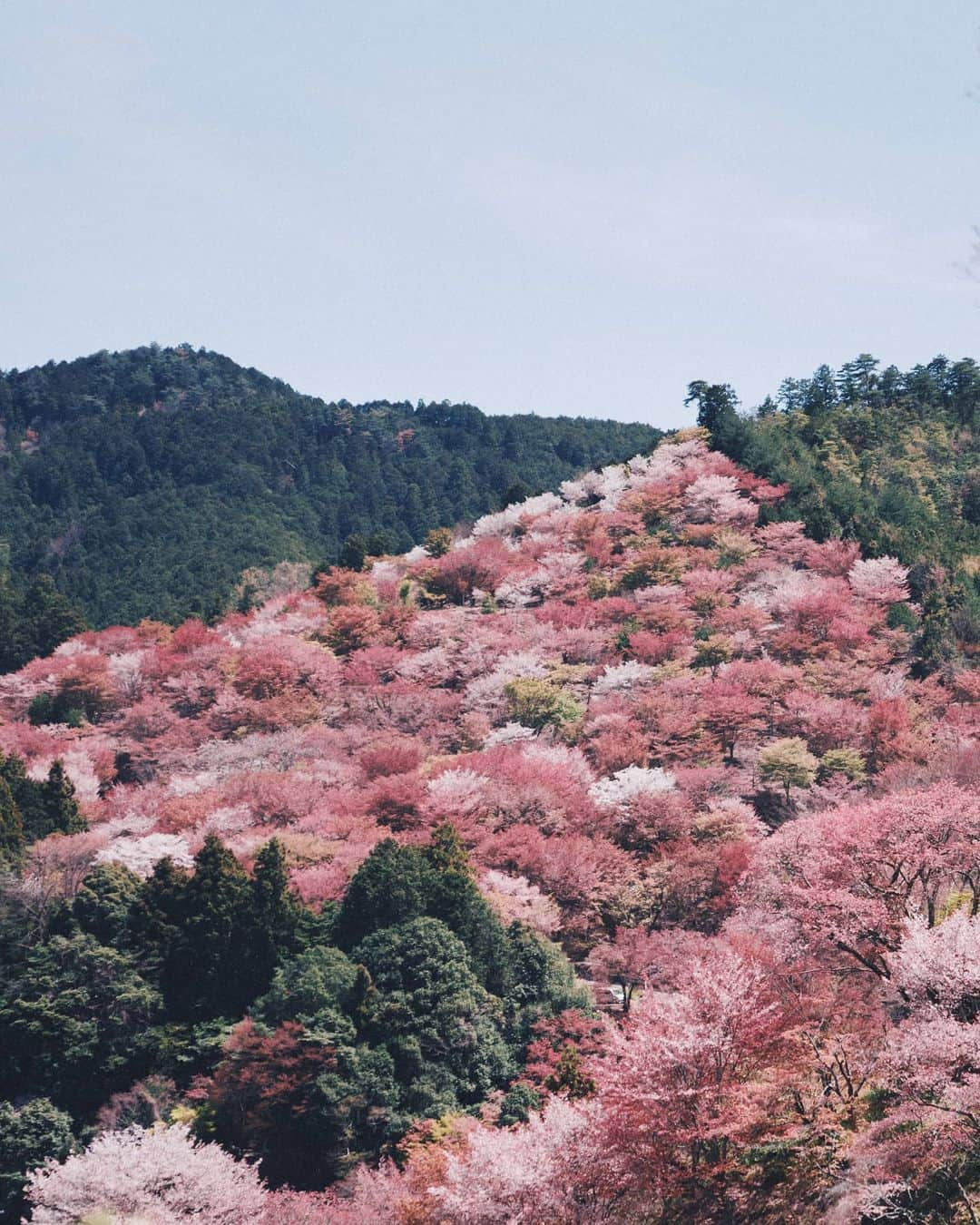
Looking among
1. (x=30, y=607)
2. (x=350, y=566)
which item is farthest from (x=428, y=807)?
(x=30, y=607)

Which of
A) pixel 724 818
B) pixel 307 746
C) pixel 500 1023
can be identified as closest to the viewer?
pixel 500 1023

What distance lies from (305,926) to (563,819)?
8016 mm

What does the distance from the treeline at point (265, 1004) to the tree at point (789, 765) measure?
10761mm

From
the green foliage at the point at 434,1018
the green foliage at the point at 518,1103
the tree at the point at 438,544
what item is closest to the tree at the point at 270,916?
the green foliage at the point at 434,1018

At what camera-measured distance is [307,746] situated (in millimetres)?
40031

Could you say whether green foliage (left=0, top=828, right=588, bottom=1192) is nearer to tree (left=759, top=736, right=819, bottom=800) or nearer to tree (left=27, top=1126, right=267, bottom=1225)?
tree (left=27, top=1126, right=267, bottom=1225)

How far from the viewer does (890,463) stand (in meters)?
64.4

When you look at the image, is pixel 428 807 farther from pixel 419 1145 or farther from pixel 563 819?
pixel 419 1145

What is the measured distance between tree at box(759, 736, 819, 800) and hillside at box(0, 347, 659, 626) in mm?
42801

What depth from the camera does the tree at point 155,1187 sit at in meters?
18.1

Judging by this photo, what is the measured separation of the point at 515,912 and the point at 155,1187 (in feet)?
37.7

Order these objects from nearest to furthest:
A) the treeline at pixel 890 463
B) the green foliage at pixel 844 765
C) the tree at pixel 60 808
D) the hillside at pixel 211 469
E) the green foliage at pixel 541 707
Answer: the green foliage at pixel 844 765 < the tree at pixel 60 808 < the green foliage at pixel 541 707 < the treeline at pixel 890 463 < the hillside at pixel 211 469

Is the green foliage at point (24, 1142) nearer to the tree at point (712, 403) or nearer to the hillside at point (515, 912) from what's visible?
the hillside at point (515, 912)

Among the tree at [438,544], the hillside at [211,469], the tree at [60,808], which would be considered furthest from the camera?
the hillside at [211,469]
